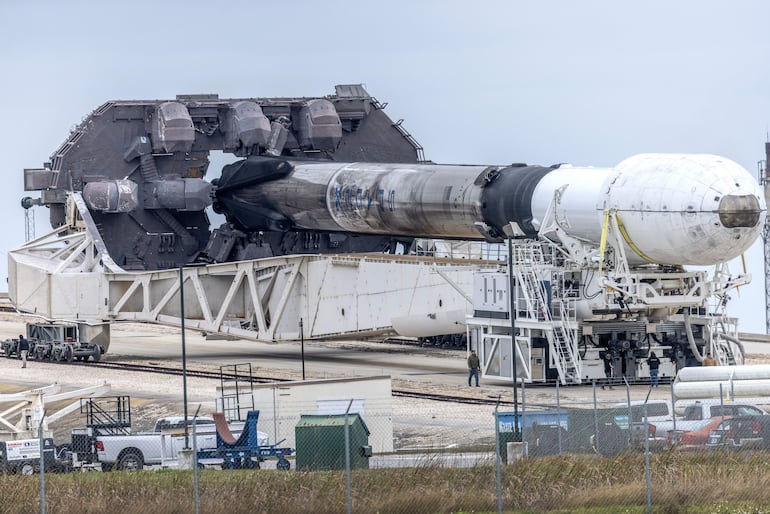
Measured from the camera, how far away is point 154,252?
55750 mm

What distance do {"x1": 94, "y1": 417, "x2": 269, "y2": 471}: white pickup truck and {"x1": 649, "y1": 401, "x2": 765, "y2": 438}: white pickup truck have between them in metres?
7.19

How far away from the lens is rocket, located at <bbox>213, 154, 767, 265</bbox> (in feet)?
118

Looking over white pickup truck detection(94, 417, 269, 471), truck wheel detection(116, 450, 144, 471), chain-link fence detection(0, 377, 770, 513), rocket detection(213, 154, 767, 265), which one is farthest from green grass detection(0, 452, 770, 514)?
rocket detection(213, 154, 767, 265)

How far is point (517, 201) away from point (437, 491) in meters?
20.2

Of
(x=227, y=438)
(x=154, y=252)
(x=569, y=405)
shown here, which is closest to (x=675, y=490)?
(x=227, y=438)

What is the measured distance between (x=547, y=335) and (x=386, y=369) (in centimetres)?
885

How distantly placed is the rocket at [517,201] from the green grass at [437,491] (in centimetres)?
1388

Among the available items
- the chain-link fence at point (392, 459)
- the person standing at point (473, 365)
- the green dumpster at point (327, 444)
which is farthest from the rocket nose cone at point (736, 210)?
the green dumpster at point (327, 444)

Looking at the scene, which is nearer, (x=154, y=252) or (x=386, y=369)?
(x=386, y=369)

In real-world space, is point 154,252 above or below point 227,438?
above

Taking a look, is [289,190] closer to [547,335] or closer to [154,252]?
[154,252]

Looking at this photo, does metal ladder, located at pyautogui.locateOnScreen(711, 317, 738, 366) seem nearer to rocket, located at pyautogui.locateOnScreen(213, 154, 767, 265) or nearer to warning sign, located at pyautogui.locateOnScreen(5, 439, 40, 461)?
rocket, located at pyautogui.locateOnScreen(213, 154, 767, 265)

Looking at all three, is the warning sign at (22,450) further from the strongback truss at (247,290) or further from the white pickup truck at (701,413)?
the strongback truss at (247,290)

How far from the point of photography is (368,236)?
53.3 m
